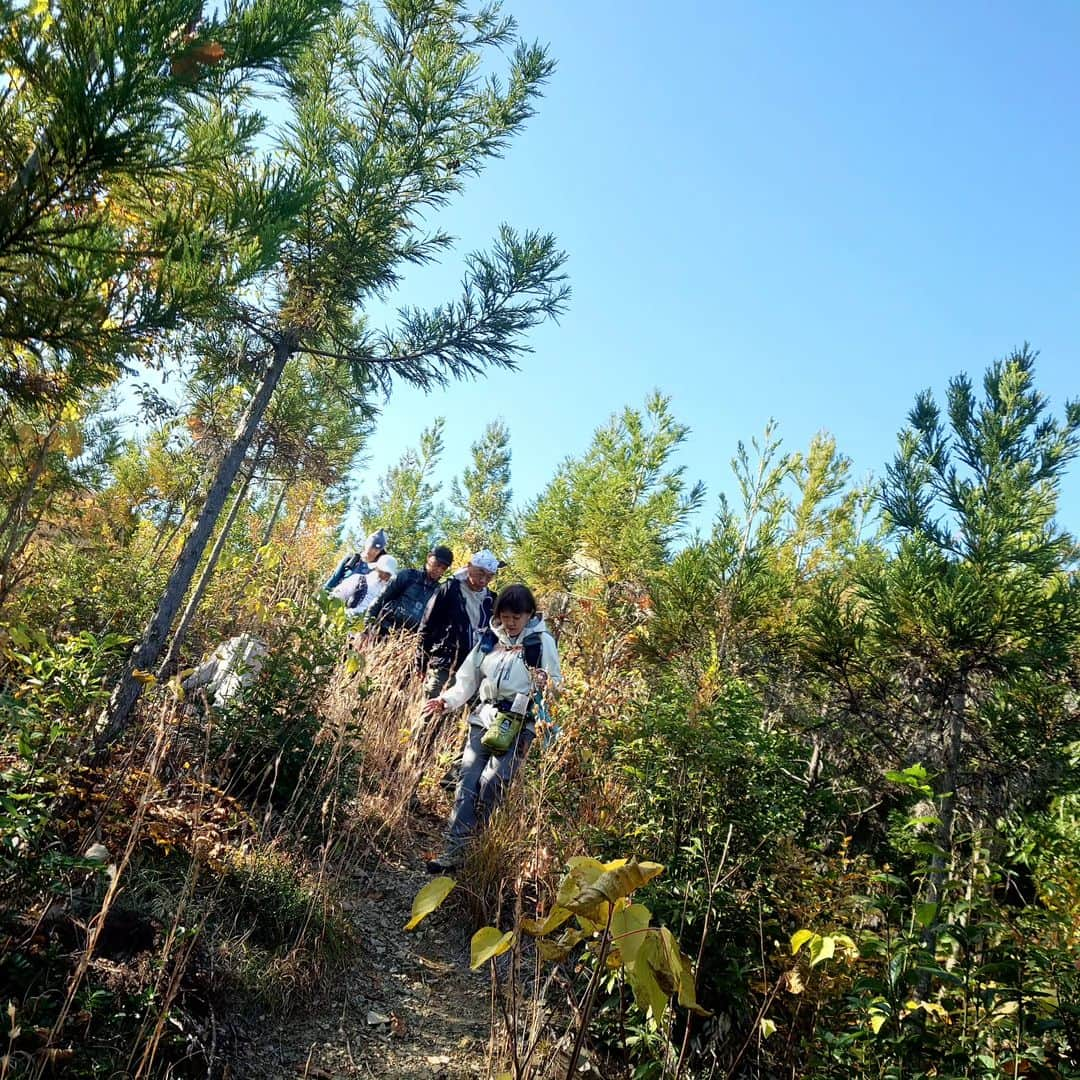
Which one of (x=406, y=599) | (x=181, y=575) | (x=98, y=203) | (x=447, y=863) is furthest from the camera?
(x=406, y=599)

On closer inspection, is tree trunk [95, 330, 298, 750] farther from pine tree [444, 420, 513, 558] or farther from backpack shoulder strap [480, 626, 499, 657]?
pine tree [444, 420, 513, 558]

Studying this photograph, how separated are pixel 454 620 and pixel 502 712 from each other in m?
1.90

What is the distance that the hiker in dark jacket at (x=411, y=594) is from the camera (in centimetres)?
595

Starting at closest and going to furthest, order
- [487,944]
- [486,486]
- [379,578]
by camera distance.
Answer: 1. [487,944]
2. [379,578]
3. [486,486]

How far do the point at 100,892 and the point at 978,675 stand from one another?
4.25 meters

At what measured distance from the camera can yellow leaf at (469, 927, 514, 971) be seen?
88cm

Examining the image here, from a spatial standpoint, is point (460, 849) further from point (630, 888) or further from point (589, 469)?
point (589, 469)

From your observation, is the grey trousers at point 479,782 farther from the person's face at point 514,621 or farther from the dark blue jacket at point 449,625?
the dark blue jacket at point 449,625

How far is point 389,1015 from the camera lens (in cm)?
259

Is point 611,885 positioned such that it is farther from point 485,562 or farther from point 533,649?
point 485,562

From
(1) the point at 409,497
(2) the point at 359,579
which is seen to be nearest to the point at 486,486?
(1) the point at 409,497

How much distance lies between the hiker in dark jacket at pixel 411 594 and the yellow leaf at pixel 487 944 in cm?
501

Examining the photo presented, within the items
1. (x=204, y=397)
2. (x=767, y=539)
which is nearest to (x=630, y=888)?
(x=767, y=539)

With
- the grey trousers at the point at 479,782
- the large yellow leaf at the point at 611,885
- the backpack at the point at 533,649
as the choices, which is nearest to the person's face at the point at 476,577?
the backpack at the point at 533,649
